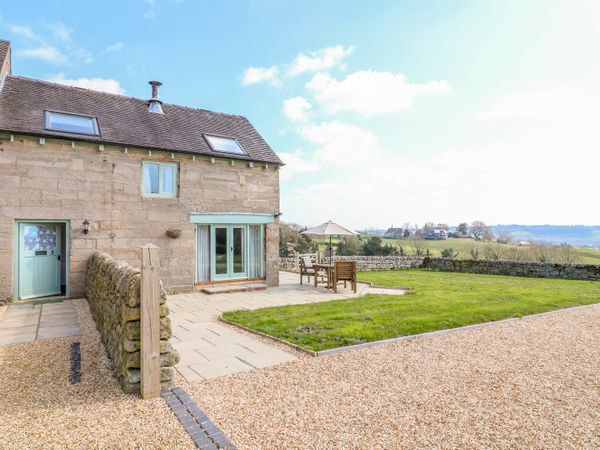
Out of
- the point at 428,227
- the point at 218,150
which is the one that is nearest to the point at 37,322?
the point at 218,150

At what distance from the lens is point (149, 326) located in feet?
12.3

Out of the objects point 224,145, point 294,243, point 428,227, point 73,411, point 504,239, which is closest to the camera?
point 73,411

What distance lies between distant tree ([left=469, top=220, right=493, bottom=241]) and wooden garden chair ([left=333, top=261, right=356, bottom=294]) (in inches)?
1286

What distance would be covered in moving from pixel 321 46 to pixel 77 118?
26.4 feet

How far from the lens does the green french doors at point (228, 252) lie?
37.3 ft


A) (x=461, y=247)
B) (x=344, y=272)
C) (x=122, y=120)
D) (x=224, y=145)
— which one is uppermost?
(x=122, y=120)

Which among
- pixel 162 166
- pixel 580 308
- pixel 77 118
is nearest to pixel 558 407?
pixel 580 308

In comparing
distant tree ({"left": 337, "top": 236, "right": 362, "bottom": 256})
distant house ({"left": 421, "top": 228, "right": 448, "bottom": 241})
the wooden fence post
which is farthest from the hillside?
the wooden fence post

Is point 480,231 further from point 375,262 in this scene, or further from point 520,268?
point 375,262

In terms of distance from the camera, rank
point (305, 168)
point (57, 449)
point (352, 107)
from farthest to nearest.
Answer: point (305, 168) < point (352, 107) < point (57, 449)

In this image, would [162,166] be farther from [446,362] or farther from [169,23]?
[446,362]

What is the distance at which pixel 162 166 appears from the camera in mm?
10492

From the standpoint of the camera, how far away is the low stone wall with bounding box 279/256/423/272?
18.7m

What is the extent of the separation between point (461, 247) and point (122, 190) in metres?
31.8
